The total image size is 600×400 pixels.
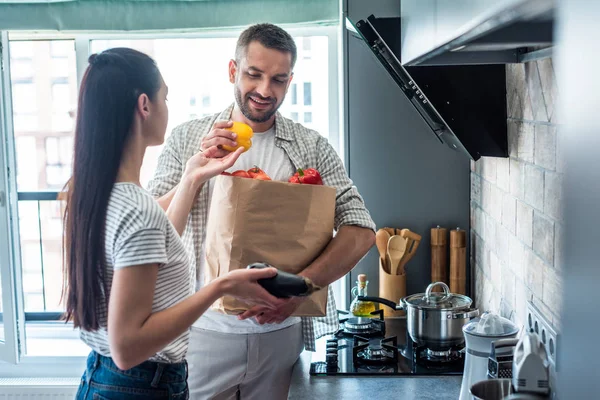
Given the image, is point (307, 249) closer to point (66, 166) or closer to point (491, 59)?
point (491, 59)

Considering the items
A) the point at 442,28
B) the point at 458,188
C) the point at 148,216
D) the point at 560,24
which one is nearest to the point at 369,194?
the point at 458,188

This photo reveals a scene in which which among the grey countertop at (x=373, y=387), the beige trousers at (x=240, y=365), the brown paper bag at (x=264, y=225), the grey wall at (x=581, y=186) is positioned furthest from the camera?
the beige trousers at (x=240, y=365)

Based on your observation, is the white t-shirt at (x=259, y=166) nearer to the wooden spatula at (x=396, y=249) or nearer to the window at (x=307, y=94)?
the wooden spatula at (x=396, y=249)

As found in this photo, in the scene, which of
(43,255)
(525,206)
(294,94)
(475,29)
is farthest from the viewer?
(43,255)

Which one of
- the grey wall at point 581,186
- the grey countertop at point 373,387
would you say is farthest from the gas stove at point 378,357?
the grey wall at point 581,186

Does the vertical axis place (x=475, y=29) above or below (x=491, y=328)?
above

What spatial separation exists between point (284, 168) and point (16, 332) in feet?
6.03

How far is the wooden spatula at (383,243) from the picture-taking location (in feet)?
8.16

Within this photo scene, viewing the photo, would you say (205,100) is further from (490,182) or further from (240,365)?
(240,365)

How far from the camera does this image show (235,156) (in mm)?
1589

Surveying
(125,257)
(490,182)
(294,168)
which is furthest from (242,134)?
(490,182)

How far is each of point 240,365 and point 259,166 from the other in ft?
1.74

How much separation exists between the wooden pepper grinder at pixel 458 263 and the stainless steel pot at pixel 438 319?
1.81 ft

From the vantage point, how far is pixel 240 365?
5.79ft
